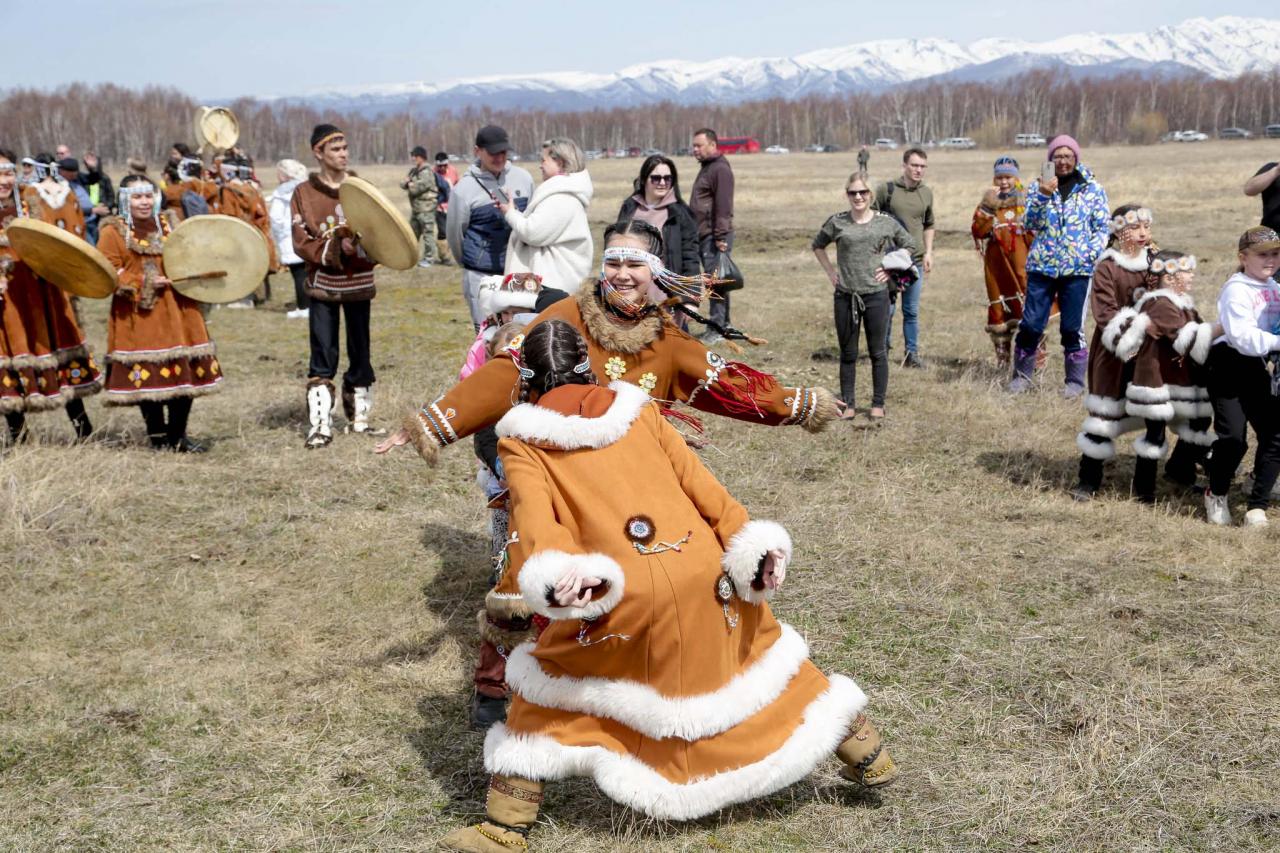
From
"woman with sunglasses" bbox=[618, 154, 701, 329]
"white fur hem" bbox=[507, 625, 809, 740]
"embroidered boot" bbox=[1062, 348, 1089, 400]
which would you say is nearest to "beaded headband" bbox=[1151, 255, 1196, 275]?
"embroidered boot" bbox=[1062, 348, 1089, 400]

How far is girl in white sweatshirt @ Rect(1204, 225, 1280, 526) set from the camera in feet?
20.2

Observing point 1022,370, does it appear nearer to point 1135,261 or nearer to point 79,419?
point 1135,261

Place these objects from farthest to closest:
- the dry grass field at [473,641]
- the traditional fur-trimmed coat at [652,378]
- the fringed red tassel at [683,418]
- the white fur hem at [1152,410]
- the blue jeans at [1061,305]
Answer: the blue jeans at [1061,305]
the white fur hem at [1152,410]
the fringed red tassel at [683,418]
the traditional fur-trimmed coat at [652,378]
the dry grass field at [473,641]

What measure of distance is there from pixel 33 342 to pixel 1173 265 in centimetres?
764

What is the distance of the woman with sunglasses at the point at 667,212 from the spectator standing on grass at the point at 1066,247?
2.91m

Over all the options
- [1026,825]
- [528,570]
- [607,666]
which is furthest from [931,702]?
[528,570]

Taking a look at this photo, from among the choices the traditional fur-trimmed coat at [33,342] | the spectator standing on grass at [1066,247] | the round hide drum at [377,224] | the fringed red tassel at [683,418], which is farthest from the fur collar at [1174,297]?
the traditional fur-trimmed coat at [33,342]

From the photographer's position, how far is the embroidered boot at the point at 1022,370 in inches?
390

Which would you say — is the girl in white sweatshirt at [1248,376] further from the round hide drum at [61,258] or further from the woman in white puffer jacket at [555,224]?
the round hide drum at [61,258]

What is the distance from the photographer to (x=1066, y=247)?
9.27m

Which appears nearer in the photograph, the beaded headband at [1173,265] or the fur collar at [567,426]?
the fur collar at [567,426]

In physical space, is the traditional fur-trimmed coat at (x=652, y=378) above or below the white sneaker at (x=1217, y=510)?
above

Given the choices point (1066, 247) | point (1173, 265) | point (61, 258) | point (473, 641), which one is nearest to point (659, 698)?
point (473, 641)

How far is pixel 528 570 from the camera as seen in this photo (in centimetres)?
331
